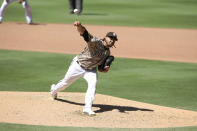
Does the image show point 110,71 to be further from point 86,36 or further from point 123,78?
point 86,36

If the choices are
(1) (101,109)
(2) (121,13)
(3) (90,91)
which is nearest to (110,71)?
(1) (101,109)

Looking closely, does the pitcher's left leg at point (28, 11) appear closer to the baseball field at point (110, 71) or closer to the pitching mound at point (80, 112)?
the baseball field at point (110, 71)

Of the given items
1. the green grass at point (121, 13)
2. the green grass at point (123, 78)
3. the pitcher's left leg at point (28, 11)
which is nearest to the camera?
the green grass at point (123, 78)

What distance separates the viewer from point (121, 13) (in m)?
27.3

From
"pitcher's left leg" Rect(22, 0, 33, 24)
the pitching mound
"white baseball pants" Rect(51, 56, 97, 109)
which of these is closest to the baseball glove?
"white baseball pants" Rect(51, 56, 97, 109)

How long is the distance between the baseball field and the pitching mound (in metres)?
0.02

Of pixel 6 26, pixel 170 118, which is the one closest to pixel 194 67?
pixel 170 118

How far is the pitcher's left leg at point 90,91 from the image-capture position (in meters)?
9.98

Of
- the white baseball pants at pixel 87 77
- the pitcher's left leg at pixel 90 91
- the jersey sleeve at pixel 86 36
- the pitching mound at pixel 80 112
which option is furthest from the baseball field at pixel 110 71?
the jersey sleeve at pixel 86 36

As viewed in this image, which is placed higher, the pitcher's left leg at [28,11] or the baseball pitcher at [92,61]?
the pitcher's left leg at [28,11]

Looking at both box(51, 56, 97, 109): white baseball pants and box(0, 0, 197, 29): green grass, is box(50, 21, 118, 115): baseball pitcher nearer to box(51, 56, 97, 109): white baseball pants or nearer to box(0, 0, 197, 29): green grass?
box(51, 56, 97, 109): white baseball pants

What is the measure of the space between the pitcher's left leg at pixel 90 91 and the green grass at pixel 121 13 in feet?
44.8

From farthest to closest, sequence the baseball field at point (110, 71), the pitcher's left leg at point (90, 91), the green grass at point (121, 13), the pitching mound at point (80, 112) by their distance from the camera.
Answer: the green grass at point (121, 13) → the pitcher's left leg at point (90, 91) → the baseball field at point (110, 71) → the pitching mound at point (80, 112)

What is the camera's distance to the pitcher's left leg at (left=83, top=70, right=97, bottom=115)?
9.98 metres
